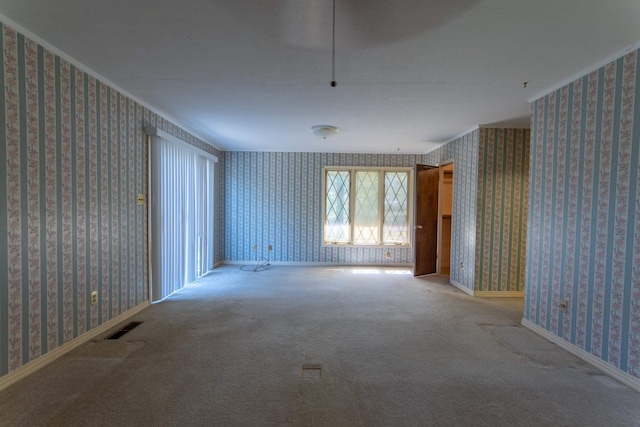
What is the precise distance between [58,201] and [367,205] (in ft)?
15.1

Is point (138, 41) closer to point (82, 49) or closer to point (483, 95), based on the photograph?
point (82, 49)

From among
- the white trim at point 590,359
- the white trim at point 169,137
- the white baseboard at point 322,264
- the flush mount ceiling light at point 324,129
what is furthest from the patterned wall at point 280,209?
the white trim at point 590,359

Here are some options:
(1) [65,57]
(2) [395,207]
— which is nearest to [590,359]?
(2) [395,207]

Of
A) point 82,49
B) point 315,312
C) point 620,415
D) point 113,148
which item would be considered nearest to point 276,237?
point 315,312

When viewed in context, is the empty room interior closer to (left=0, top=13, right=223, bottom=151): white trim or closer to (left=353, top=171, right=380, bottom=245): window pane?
(left=0, top=13, right=223, bottom=151): white trim

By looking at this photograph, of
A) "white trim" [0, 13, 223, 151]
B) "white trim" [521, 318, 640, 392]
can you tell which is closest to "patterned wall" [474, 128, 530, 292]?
"white trim" [521, 318, 640, 392]

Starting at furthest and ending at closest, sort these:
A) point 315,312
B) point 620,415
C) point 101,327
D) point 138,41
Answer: point 315,312, point 101,327, point 138,41, point 620,415

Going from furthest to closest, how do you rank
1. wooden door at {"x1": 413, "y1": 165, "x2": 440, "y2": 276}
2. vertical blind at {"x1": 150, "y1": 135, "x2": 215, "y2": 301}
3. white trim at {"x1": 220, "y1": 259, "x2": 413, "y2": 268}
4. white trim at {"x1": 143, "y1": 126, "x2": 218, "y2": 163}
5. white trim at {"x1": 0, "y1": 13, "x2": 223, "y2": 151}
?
white trim at {"x1": 220, "y1": 259, "x2": 413, "y2": 268} < wooden door at {"x1": 413, "y1": 165, "x2": 440, "y2": 276} < vertical blind at {"x1": 150, "y1": 135, "x2": 215, "y2": 301} < white trim at {"x1": 143, "y1": 126, "x2": 218, "y2": 163} < white trim at {"x1": 0, "y1": 13, "x2": 223, "y2": 151}

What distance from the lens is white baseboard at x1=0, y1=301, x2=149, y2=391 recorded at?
71.3 inches

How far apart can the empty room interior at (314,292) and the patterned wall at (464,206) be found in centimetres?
8

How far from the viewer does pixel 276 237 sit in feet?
18.7

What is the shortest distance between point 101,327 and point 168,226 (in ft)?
4.29

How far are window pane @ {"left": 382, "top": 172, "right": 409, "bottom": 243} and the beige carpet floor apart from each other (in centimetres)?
260

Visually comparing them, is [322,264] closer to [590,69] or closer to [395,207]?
[395,207]
